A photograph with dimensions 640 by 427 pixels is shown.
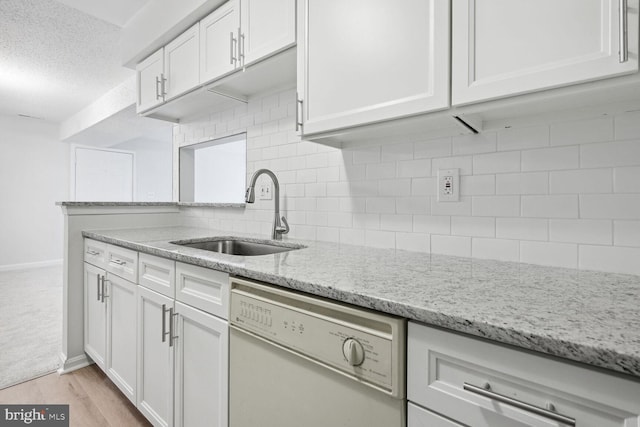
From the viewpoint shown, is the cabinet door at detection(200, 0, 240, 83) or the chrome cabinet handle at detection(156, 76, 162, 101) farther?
the chrome cabinet handle at detection(156, 76, 162, 101)

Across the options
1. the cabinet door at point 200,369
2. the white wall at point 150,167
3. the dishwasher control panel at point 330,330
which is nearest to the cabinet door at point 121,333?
the cabinet door at point 200,369

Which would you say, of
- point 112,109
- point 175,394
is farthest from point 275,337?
point 112,109

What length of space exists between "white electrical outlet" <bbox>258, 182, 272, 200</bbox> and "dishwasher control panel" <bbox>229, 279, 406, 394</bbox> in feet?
3.30

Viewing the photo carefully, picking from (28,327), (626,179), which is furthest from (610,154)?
(28,327)

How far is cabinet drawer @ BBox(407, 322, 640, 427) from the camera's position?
0.48 meters

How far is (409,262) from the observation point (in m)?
1.12

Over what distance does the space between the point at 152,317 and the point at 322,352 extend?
42.6 inches

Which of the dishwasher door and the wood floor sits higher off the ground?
the dishwasher door

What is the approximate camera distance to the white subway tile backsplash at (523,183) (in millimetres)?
1076

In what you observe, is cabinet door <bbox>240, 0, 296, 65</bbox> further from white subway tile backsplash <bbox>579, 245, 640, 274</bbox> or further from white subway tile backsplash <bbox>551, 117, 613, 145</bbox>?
white subway tile backsplash <bbox>579, 245, 640, 274</bbox>

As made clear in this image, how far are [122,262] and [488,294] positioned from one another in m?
1.81

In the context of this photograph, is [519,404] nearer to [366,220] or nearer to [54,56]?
[366,220]

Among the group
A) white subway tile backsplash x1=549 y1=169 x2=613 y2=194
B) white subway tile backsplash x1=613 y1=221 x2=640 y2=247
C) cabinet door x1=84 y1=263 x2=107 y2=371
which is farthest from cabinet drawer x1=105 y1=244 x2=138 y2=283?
white subway tile backsplash x1=613 y1=221 x2=640 y2=247

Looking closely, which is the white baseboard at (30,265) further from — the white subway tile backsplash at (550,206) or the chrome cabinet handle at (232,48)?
the white subway tile backsplash at (550,206)
